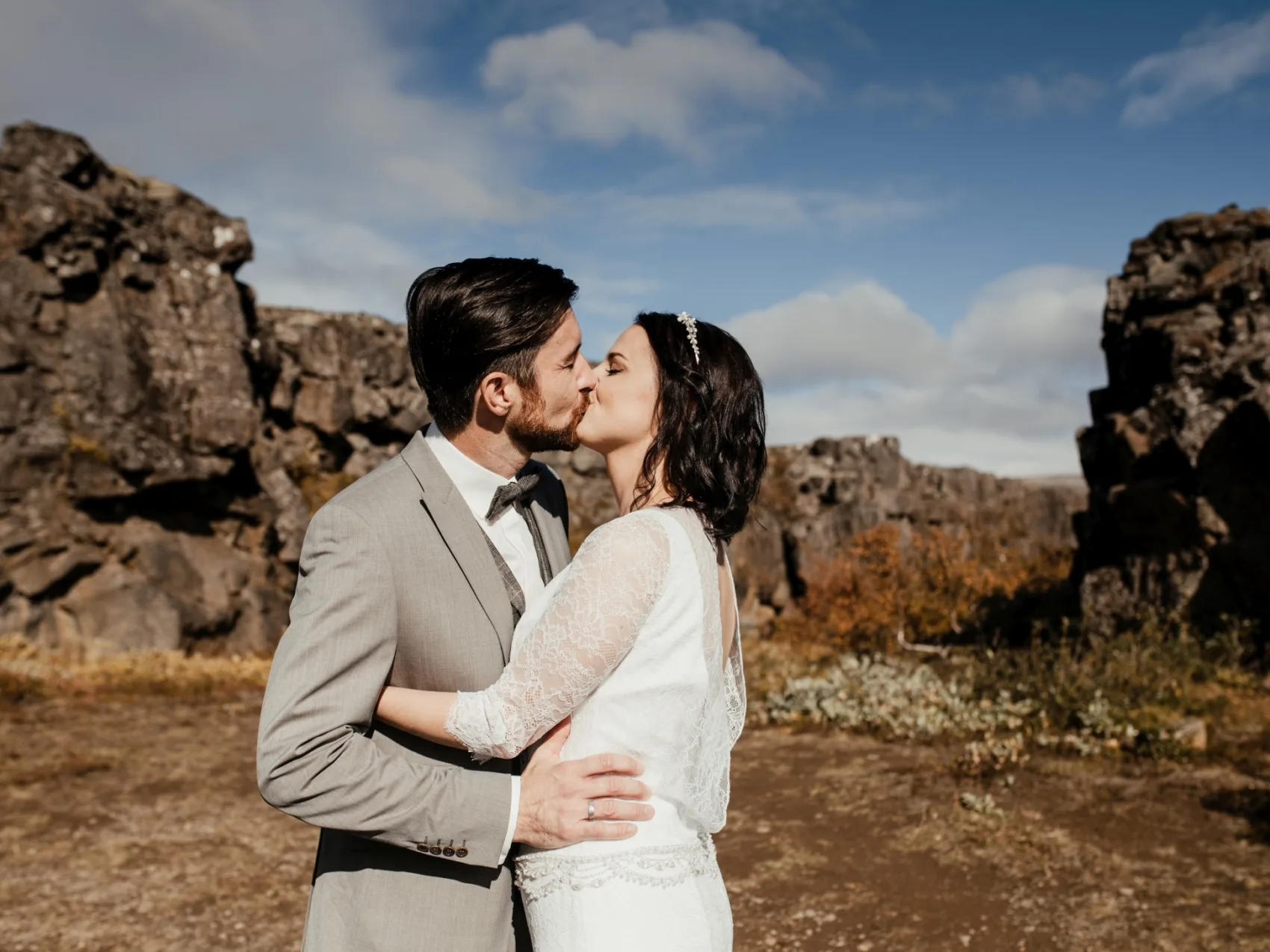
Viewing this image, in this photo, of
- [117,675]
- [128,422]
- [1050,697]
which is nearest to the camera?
[1050,697]

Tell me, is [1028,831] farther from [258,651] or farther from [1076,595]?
[258,651]

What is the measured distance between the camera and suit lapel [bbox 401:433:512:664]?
7.28ft

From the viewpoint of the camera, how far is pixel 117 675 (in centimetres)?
1307

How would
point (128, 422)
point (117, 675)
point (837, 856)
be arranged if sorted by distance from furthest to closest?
point (128, 422) < point (117, 675) < point (837, 856)

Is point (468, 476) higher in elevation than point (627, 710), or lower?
higher

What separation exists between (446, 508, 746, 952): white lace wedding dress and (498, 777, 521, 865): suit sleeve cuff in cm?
10

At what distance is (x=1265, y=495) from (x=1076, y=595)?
4.64 metres

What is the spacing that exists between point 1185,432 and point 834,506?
40.0ft

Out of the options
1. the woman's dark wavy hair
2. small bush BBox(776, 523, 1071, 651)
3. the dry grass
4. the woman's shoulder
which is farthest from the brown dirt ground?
small bush BBox(776, 523, 1071, 651)

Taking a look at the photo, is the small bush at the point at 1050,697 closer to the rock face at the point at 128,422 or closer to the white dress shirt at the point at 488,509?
the white dress shirt at the point at 488,509

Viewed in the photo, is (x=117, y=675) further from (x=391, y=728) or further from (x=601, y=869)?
(x=601, y=869)

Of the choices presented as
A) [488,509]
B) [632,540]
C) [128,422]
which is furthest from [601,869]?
[128,422]

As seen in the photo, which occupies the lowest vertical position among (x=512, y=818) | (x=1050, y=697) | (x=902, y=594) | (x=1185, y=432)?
(x=1050, y=697)

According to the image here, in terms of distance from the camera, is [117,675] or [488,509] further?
[117,675]
